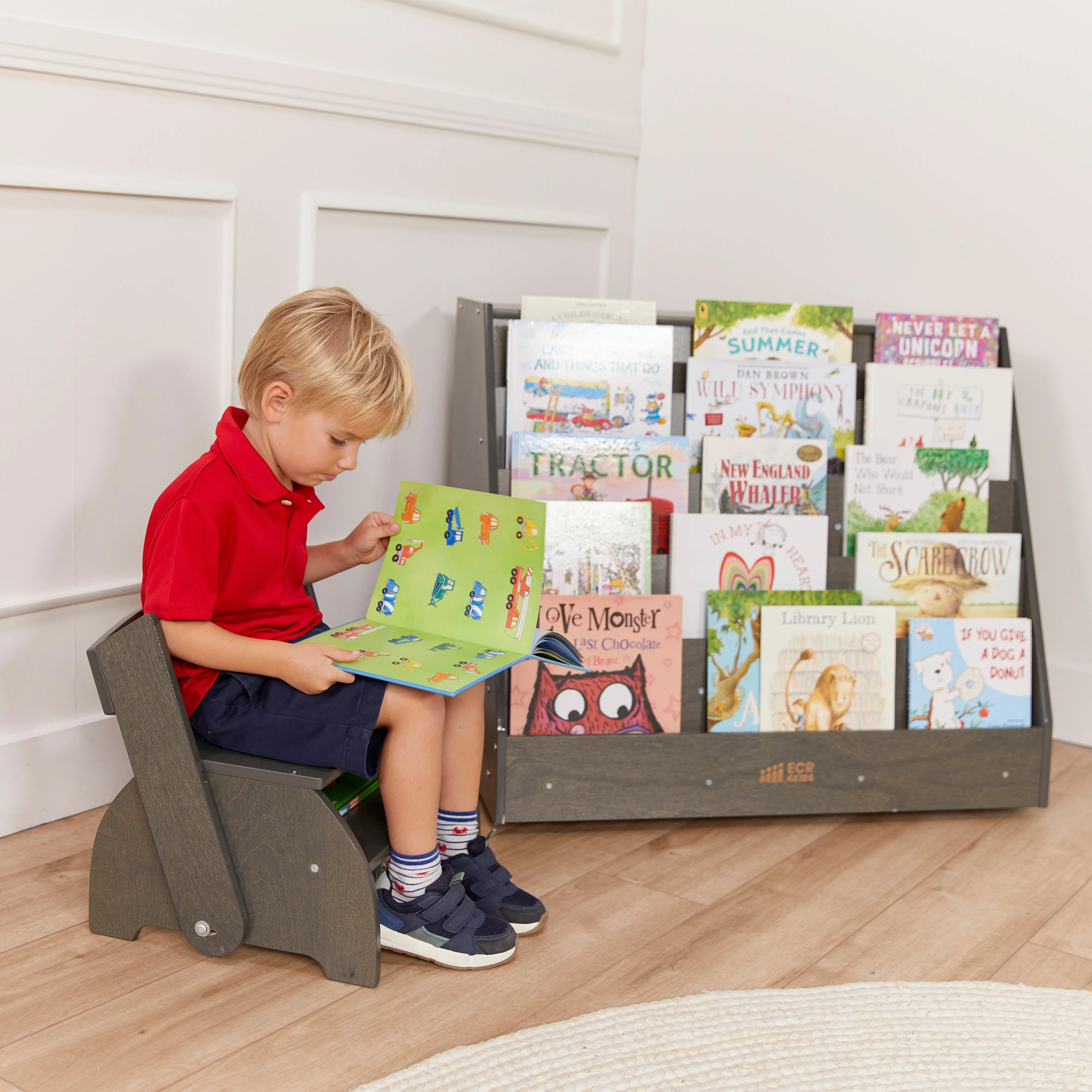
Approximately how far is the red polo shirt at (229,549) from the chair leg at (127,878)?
0.42ft

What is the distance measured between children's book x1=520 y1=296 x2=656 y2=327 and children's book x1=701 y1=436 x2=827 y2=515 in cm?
21

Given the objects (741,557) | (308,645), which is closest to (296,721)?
(308,645)

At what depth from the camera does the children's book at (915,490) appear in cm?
159

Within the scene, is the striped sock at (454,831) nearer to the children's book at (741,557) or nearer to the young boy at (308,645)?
the young boy at (308,645)

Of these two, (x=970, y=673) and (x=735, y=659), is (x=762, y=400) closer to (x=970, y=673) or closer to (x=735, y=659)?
(x=735, y=659)

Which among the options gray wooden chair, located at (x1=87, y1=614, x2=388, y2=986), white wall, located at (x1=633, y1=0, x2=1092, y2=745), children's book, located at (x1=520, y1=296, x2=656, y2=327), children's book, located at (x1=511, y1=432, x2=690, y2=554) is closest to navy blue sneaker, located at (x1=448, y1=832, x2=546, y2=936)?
gray wooden chair, located at (x1=87, y1=614, x2=388, y2=986)

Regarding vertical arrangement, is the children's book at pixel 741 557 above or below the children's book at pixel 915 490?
below

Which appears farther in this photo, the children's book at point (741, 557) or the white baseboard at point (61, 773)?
the children's book at point (741, 557)

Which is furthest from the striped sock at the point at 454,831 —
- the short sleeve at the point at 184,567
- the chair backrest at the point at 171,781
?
the short sleeve at the point at 184,567

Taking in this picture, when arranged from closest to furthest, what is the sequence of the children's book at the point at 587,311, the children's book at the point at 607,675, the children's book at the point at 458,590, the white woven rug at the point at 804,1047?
the white woven rug at the point at 804,1047 < the children's book at the point at 458,590 < the children's book at the point at 607,675 < the children's book at the point at 587,311

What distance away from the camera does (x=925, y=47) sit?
72.7 inches

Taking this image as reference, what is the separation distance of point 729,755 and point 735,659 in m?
0.13

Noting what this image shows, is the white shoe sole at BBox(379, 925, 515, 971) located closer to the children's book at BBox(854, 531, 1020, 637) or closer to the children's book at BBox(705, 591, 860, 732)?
the children's book at BBox(705, 591, 860, 732)

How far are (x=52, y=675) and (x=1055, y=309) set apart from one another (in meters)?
1.58
